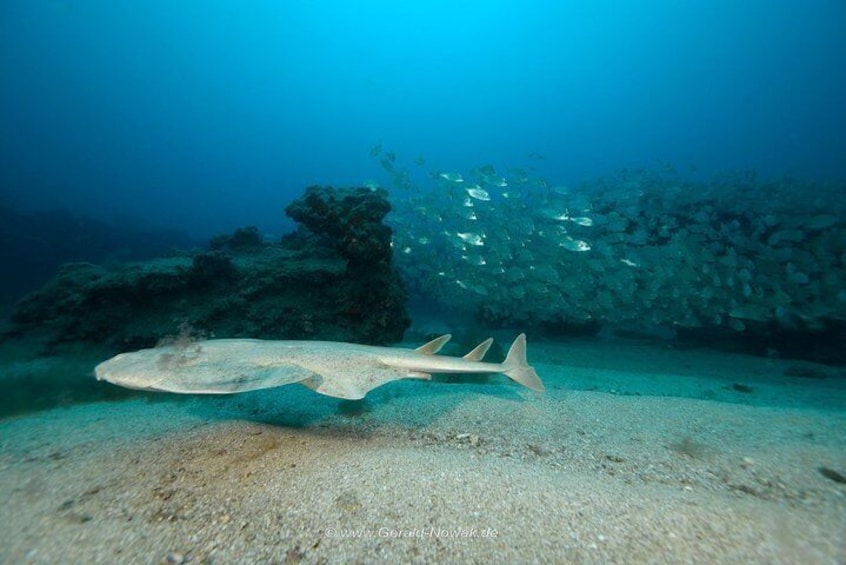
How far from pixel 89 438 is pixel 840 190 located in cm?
2123

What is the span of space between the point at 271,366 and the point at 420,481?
1.65 m

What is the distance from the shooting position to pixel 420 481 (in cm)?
269

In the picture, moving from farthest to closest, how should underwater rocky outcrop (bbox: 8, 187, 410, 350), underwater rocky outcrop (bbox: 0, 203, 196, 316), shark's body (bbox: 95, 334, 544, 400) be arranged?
1. underwater rocky outcrop (bbox: 0, 203, 196, 316)
2. underwater rocky outcrop (bbox: 8, 187, 410, 350)
3. shark's body (bbox: 95, 334, 544, 400)

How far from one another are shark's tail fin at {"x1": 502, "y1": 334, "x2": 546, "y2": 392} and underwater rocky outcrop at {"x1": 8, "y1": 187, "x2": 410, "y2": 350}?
118 inches

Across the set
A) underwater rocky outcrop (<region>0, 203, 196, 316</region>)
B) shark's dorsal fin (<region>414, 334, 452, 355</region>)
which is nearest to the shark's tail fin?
shark's dorsal fin (<region>414, 334, 452, 355</region>)

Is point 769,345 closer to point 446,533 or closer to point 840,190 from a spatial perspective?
point 840,190

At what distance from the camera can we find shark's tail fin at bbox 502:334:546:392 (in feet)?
15.0

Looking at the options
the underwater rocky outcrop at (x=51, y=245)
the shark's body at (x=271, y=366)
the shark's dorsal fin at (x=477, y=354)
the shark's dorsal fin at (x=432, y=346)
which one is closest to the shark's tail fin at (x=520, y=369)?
the shark's body at (x=271, y=366)

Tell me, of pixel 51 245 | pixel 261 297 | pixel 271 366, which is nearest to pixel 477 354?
pixel 271 366

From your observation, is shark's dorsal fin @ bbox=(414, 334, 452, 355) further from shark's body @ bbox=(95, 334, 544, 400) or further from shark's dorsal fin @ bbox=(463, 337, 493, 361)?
shark's dorsal fin @ bbox=(463, 337, 493, 361)

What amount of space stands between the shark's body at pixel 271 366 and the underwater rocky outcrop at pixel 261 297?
2806 millimetres

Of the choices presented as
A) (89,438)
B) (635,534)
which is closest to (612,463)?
(635,534)

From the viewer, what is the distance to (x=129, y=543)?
78.2 inches

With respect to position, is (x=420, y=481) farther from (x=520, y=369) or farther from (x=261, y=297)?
(x=261, y=297)
